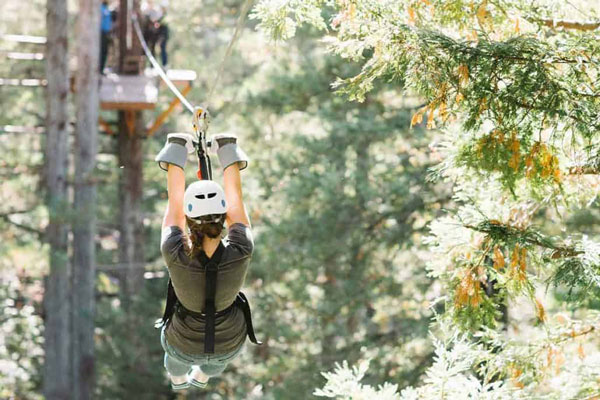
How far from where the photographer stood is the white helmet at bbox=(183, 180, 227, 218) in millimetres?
4070

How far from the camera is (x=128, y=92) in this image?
1388 centimetres

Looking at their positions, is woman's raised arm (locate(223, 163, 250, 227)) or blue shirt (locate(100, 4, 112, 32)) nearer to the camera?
woman's raised arm (locate(223, 163, 250, 227))

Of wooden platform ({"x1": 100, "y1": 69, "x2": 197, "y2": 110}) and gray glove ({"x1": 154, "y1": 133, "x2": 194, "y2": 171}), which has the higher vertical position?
gray glove ({"x1": 154, "y1": 133, "x2": 194, "y2": 171})

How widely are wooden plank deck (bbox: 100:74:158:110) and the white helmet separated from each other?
953cm

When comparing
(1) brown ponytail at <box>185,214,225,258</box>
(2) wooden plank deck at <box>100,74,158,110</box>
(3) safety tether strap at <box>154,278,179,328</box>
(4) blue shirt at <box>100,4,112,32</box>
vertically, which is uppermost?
(1) brown ponytail at <box>185,214,225,258</box>

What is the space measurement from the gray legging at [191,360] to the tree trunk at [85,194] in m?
9.14

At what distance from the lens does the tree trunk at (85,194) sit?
14.4 metres

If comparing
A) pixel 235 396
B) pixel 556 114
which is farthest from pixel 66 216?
pixel 556 114

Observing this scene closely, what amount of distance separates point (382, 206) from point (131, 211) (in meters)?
5.70

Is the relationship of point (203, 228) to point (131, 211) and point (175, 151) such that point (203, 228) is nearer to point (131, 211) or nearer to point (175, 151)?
point (175, 151)

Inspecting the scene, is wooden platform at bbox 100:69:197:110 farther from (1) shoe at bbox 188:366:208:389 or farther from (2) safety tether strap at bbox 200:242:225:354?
(2) safety tether strap at bbox 200:242:225:354

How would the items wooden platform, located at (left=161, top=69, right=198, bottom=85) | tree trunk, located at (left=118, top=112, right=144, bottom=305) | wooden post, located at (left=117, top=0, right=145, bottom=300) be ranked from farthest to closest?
tree trunk, located at (left=118, top=112, right=144, bottom=305) < wooden post, located at (left=117, top=0, right=145, bottom=300) < wooden platform, located at (left=161, top=69, right=198, bottom=85)

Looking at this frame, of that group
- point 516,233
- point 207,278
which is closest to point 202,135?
point 207,278

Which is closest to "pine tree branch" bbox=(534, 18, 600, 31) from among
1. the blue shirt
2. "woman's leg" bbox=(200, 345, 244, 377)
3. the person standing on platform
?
"woman's leg" bbox=(200, 345, 244, 377)
